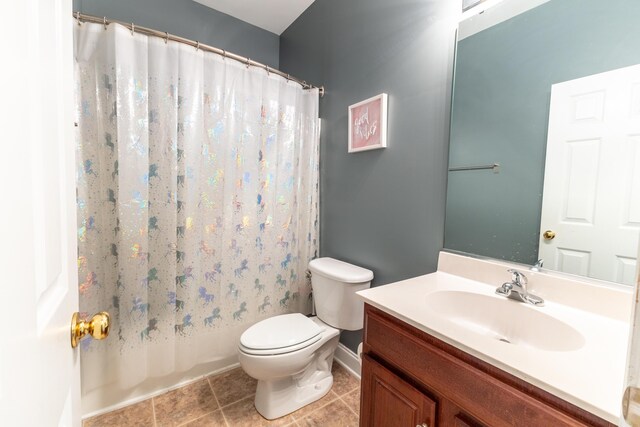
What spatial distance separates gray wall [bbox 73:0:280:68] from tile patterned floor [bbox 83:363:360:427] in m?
2.25

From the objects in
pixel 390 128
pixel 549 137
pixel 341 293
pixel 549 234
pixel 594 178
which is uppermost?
pixel 390 128

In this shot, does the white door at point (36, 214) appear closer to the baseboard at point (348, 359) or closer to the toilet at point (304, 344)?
the toilet at point (304, 344)

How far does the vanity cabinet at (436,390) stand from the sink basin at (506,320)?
14 centimetres

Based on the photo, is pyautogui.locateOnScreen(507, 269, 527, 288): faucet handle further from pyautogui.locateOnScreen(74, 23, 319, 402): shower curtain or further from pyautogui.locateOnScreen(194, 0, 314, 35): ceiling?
pyautogui.locateOnScreen(194, 0, 314, 35): ceiling

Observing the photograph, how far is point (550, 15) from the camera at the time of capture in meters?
0.94

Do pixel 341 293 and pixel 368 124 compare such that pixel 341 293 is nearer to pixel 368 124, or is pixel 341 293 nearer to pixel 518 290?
pixel 518 290

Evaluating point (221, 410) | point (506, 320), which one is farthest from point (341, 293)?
point (221, 410)

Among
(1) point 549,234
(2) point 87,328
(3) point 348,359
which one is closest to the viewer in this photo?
(2) point 87,328

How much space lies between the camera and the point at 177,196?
1468 millimetres

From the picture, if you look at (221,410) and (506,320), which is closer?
(506,320)

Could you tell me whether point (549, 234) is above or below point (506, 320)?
above

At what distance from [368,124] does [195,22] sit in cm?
153

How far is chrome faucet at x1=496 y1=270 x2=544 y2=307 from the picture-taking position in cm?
93

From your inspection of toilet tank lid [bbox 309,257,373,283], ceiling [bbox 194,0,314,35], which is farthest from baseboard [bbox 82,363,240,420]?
ceiling [bbox 194,0,314,35]
